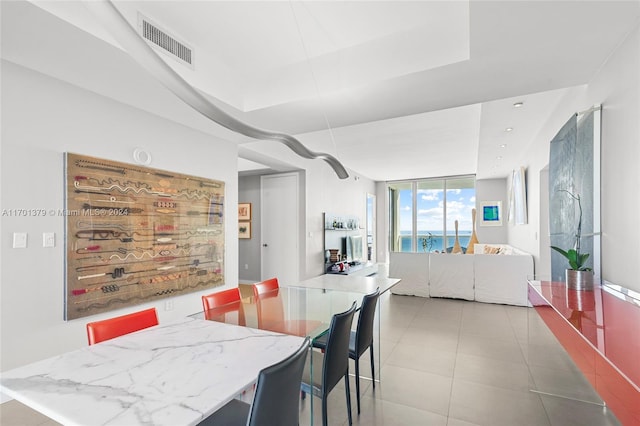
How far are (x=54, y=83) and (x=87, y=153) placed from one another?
578mm

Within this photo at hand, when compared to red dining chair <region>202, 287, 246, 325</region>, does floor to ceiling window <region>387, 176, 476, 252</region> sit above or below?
above

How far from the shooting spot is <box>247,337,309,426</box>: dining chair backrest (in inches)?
41.6

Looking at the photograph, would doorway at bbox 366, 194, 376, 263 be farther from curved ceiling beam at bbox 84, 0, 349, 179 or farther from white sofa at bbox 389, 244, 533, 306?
curved ceiling beam at bbox 84, 0, 349, 179

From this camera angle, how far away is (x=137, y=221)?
321 cm

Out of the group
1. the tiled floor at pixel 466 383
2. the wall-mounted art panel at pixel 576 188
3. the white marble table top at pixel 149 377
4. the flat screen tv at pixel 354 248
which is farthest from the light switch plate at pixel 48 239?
the flat screen tv at pixel 354 248

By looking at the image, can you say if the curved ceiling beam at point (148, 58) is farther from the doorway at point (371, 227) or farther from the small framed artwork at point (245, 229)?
the doorway at point (371, 227)

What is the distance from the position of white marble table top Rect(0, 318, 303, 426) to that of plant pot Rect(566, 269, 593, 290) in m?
2.06

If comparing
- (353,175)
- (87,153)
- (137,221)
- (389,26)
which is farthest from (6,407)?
(353,175)

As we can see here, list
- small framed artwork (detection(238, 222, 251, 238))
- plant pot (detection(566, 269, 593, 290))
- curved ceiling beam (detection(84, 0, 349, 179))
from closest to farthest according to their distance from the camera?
curved ceiling beam (detection(84, 0, 349, 179)), plant pot (detection(566, 269, 593, 290)), small framed artwork (detection(238, 222, 251, 238))

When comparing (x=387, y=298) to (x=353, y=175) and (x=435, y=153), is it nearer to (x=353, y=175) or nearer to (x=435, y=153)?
(x=435, y=153)

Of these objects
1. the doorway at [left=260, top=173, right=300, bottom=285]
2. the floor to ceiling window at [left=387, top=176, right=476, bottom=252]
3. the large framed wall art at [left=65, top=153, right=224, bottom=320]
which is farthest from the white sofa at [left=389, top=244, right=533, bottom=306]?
the floor to ceiling window at [left=387, top=176, right=476, bottom=252]

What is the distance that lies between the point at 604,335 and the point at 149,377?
1818mm

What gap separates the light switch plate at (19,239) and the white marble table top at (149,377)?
1442mm

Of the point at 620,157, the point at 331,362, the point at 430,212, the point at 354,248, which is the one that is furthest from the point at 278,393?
the point at 430,212
